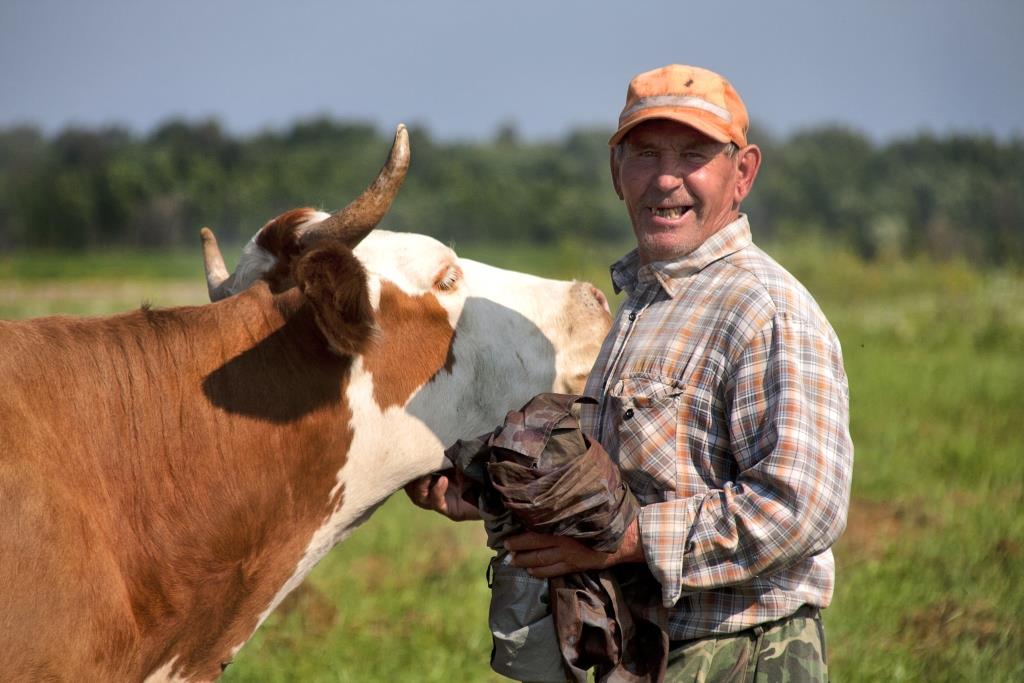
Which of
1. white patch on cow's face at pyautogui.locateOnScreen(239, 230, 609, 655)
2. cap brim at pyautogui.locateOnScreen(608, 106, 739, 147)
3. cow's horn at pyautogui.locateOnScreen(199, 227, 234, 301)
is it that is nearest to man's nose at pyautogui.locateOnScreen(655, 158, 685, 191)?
cap brim at pyautogui.locateOnScreen(608, 106, 739, 147)

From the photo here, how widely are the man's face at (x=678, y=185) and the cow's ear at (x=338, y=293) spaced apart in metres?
0.80

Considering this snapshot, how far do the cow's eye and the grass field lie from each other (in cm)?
251

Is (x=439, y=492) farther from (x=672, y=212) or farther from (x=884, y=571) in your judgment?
(x=884, y=571)

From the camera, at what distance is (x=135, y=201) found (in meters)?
39.8

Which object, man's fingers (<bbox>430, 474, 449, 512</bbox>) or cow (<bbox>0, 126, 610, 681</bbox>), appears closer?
cow (<bbox>0, 126, 610, 681</bbox>)

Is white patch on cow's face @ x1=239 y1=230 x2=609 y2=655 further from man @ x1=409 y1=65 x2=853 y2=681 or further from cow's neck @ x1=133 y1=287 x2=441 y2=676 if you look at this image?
man @ x1=409 y1=65 x2=853 y2=681

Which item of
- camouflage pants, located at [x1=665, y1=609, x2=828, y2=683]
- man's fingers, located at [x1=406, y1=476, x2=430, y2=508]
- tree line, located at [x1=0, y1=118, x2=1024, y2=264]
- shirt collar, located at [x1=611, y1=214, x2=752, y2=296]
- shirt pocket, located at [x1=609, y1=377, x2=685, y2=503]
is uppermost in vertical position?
shirt collar, located at [x1=611, y1=214, x2=752, y2=296]

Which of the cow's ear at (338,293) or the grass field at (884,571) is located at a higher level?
the cow's ear at (338,293)

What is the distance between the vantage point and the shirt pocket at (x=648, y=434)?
2.80 meters

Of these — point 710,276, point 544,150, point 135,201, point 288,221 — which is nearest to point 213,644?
point 288,221

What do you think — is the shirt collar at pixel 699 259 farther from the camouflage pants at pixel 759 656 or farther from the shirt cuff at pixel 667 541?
the camouflage pants at pixel 759 656

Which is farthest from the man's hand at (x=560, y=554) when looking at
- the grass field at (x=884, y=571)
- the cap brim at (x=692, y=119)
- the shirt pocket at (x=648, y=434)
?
the grass field at (x=884, y=571)

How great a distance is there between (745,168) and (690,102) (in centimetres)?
30

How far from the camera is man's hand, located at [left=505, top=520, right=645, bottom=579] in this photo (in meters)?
2.70
